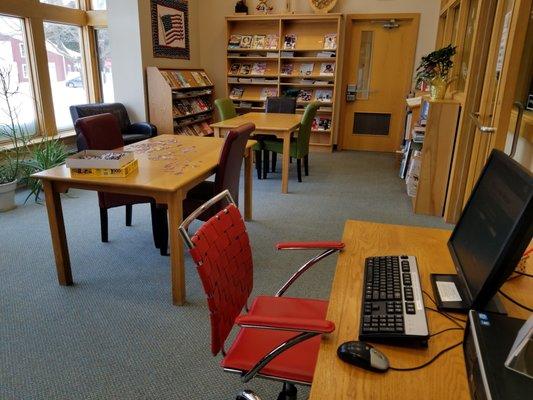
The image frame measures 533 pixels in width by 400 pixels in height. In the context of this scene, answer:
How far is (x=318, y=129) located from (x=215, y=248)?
5.61m

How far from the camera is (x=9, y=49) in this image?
4.66 metres

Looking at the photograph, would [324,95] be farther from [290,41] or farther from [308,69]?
[290,41]

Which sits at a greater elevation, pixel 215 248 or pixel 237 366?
pixel 215 248

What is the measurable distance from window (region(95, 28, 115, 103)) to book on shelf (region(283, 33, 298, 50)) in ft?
8.99

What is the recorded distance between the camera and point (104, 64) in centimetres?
613

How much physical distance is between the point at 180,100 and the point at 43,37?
1909 millimetres

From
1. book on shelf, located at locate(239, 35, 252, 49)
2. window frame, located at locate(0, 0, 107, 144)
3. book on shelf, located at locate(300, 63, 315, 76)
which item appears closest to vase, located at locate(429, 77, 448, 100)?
book on shelf, located at locate(300, 63, 315, 76)

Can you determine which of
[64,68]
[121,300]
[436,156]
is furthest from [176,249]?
[64,68]

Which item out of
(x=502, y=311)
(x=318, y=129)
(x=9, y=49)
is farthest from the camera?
(x=318, y=129)

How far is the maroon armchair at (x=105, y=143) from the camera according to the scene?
2789 mm

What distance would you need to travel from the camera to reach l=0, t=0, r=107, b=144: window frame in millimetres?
4714

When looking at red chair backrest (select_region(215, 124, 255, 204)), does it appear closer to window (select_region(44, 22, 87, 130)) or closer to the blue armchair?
the blue armchair

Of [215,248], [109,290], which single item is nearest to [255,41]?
[109,290]

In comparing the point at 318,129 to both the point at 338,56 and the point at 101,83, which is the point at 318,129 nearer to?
the point at 338,56
